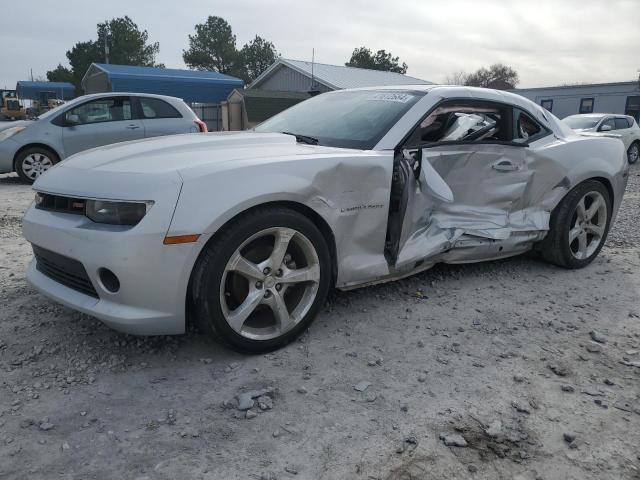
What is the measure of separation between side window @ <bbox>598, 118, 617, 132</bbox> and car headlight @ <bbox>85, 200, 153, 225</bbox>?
1449cm

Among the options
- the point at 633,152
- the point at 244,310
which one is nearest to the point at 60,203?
the point at 244,310

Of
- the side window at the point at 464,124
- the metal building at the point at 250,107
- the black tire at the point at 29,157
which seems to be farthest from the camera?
the metal building at the point at 250,107

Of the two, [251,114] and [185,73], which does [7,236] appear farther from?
[185,73]

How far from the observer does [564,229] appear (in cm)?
414

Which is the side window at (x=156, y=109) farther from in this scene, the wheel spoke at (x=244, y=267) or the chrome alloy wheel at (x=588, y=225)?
the wheel spoke at (x=244, y=267)

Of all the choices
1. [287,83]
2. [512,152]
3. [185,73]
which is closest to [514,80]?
[287,83]

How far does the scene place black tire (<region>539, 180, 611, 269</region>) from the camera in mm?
4125

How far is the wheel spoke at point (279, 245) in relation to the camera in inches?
103

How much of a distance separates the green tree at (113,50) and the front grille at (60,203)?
58.7 meters

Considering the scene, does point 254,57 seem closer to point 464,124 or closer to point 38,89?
point 38,89

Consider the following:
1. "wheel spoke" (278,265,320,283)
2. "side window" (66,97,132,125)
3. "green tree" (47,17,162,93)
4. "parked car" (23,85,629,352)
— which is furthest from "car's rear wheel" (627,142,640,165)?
"green tree" (47,17,162,93)

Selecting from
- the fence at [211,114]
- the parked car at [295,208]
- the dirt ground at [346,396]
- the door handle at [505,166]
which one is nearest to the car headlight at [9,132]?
the dirt ground at [346,396]

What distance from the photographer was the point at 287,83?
30.7 meters

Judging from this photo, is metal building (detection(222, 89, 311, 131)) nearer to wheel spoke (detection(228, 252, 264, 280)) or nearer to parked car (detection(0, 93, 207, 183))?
parked car (detection(0, 93, 207, 183))
